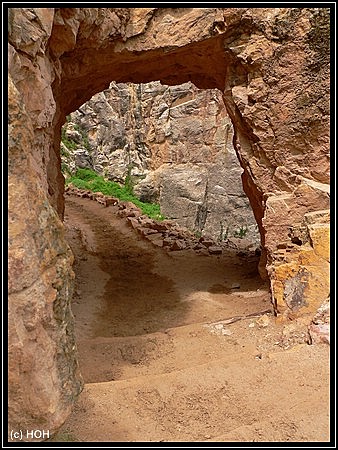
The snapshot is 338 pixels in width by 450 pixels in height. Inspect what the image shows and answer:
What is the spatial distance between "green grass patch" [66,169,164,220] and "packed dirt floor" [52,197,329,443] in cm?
889

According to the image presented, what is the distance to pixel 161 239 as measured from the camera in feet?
38.7

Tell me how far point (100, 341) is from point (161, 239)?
613 cm

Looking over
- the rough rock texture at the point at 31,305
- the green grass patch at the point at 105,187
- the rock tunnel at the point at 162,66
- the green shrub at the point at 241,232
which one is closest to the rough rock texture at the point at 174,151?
the green shrub at the point at 241,232

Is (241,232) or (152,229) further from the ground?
(152,229)

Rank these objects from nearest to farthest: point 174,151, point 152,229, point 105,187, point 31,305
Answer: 1. point 31,305
2. point 152,229
3. point 174,151
4. point 105,187

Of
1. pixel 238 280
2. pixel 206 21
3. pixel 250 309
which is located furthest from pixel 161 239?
pixel 206 21

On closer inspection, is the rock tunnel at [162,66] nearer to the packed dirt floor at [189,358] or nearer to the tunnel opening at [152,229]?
the packed dirt floor at [189,358]

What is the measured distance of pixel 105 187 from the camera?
66.4 feet

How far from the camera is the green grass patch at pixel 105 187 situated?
1911cm

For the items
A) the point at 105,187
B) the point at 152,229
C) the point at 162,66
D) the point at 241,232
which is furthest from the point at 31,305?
the point at 105,187

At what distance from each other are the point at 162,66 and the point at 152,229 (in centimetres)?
570

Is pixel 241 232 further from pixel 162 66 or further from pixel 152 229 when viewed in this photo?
pixel 162 66

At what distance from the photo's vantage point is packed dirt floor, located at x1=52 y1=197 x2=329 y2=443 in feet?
10.7
